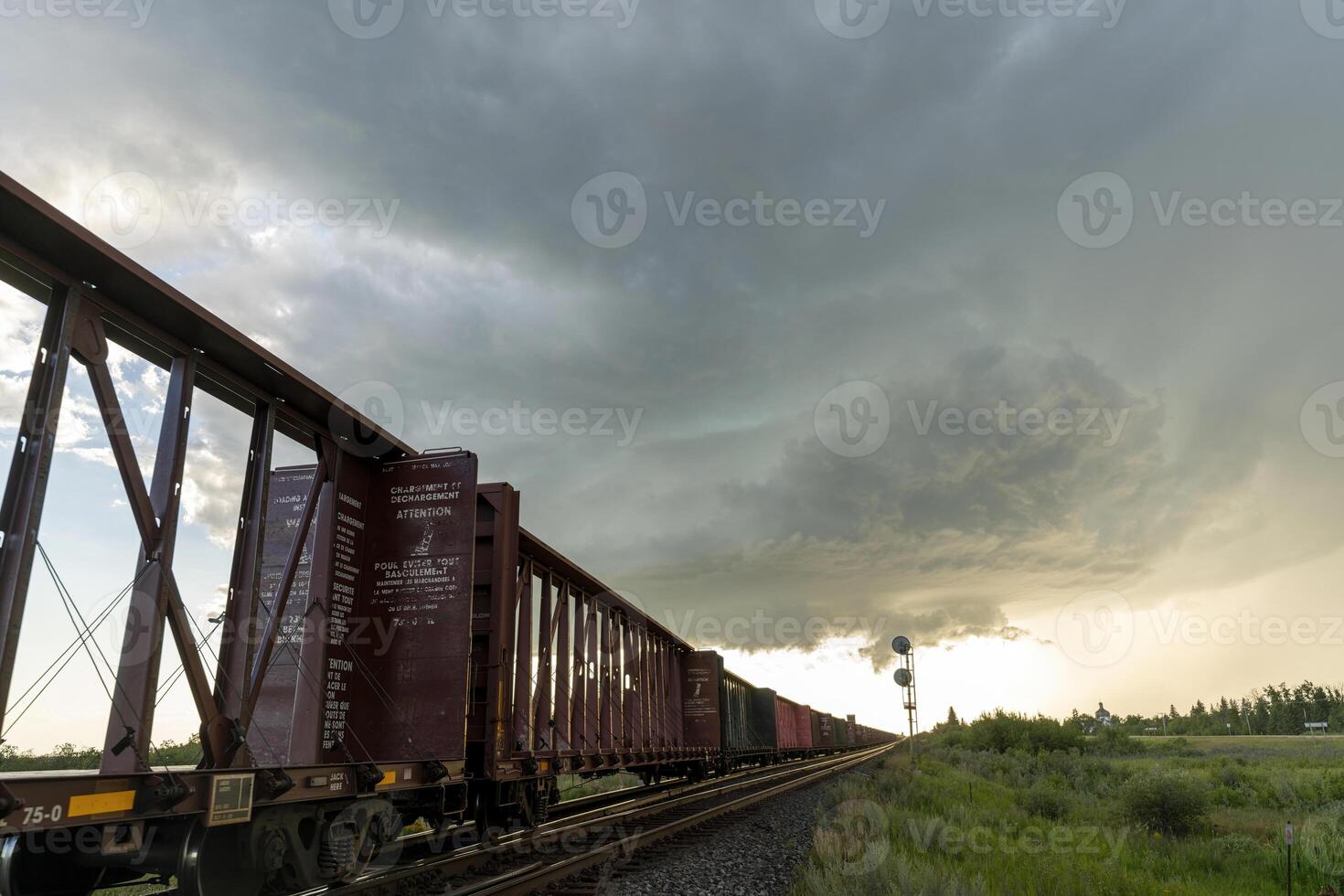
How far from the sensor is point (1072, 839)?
41.2ft

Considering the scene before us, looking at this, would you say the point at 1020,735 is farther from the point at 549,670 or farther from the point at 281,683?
the point at 281,683

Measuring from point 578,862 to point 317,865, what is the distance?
2911 millimetres

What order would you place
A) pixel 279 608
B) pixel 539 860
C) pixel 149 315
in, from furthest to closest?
1. pixel 539 860
2. pixel 279 608
3. pixel 149 315

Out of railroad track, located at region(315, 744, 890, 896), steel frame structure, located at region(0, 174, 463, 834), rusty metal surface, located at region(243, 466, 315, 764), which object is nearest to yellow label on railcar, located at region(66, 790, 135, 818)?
steel frame structure, located at region(0, 174, 463, 834)

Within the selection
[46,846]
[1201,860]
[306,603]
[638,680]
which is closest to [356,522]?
[306,603]

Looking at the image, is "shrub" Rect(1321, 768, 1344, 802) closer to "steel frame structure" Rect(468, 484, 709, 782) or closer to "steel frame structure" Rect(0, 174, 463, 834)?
"steel frame structure" Rect(468, 484, 709, 782)

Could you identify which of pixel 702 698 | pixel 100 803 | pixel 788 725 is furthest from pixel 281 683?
pixel 788 725

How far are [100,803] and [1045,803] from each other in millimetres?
18835

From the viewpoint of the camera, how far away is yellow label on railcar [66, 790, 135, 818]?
15.1ft

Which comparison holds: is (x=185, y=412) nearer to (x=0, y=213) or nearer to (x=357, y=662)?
(x=0, y=213)

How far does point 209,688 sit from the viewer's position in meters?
6.40

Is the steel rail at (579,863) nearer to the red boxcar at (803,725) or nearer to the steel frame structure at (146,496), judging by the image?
Result: the steel frame structure at (146,496)

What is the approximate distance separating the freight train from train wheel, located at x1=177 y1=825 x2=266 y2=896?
0.06 ft

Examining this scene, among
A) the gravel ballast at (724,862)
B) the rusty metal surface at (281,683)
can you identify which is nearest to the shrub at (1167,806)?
the gravel ballast at (724,862)
